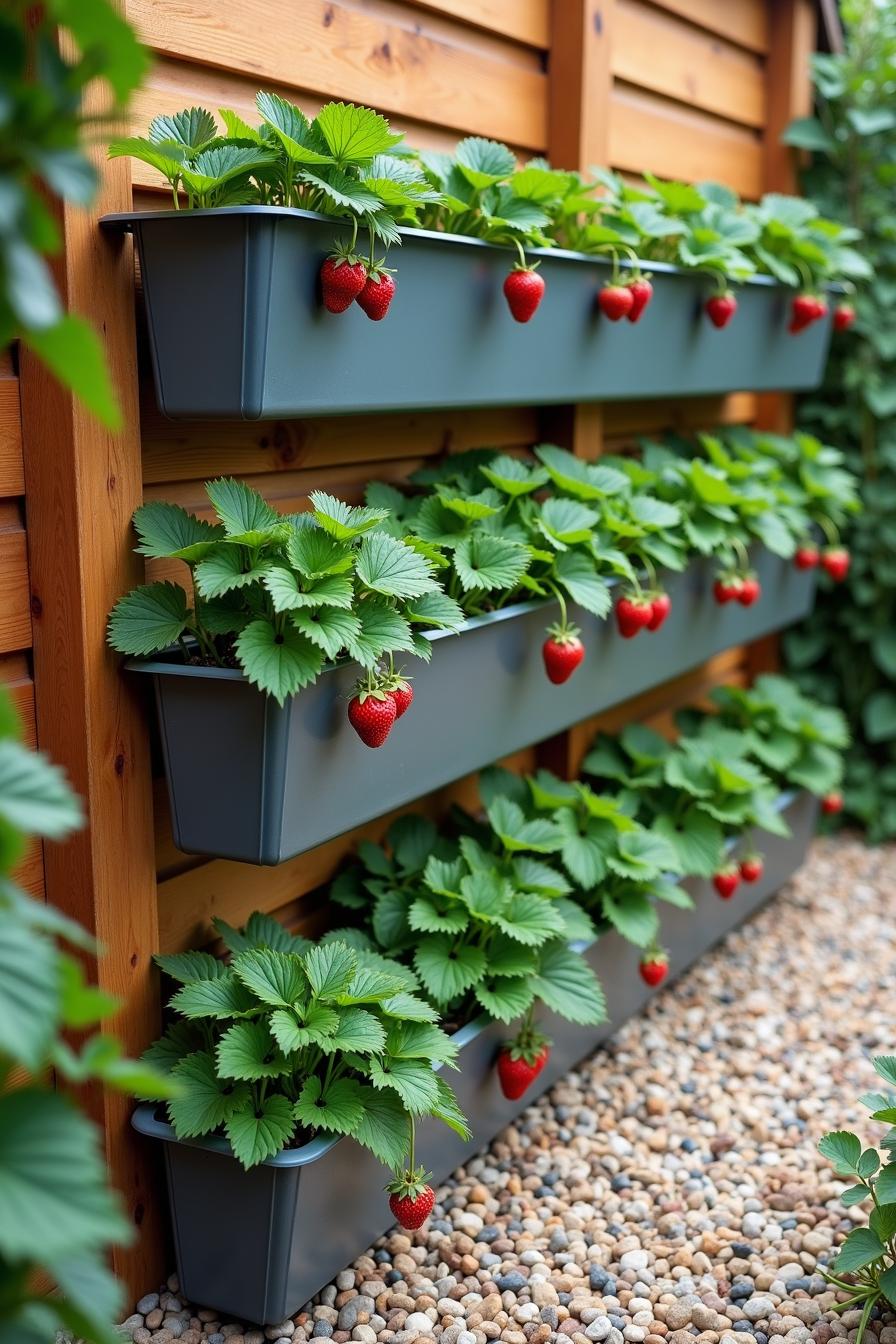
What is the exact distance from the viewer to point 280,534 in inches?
62.9

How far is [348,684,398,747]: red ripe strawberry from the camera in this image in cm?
162

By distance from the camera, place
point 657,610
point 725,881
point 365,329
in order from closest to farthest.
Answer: point 365,329 → point 657,610 → point 725,881

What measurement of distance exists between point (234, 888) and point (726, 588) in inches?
50.0

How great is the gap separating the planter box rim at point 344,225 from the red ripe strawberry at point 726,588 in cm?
61

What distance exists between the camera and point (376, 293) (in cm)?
165

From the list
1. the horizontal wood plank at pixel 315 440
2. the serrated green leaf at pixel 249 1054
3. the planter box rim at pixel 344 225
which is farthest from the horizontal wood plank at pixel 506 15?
the serrated green leaf at pixel 249 1054

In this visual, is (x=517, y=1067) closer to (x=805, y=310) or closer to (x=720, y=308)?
(x=720, y=308)

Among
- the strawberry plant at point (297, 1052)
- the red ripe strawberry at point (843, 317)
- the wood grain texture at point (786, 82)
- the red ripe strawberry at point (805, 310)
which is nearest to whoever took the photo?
the strawberry plant at point (297, 1052)

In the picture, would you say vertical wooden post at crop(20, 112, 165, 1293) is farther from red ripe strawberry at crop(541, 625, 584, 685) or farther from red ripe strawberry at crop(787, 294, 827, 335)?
red ripe strawberry at crop(787, 294, 827, 335)

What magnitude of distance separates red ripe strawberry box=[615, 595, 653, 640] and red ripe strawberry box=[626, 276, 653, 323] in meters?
0.48

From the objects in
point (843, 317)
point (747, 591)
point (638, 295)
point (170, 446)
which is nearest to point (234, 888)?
point (170, 446)

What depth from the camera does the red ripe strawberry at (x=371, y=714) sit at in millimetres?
1620

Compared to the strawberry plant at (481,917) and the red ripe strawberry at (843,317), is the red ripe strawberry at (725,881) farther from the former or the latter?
the red ripe strawberry at (843,317)

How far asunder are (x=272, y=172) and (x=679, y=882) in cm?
164
